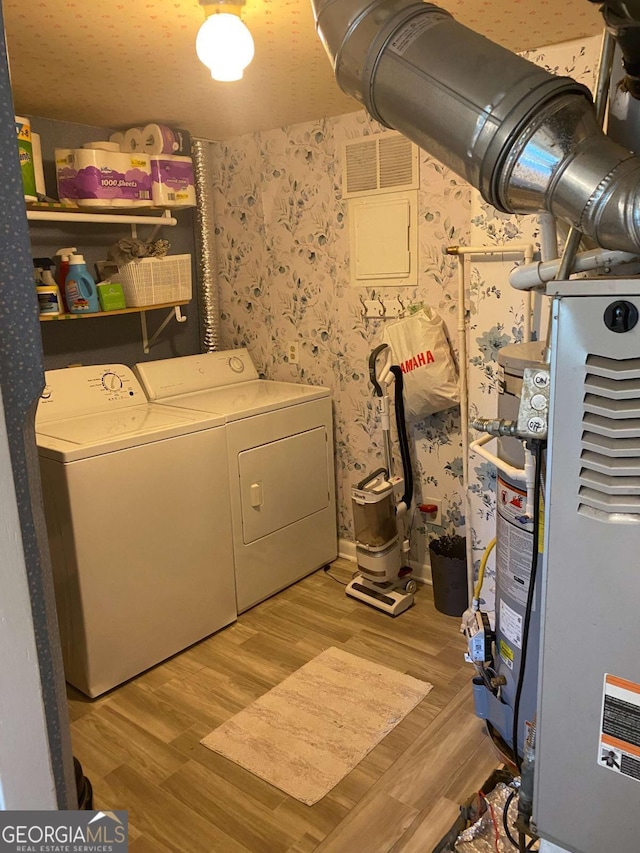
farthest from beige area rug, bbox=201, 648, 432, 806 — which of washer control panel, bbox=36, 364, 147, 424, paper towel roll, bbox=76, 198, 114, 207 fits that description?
paper towel roll, bbox=76, 198, 114, 207

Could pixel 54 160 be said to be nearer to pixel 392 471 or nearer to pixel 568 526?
pixel 392 471

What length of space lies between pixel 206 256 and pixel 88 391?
1.04 meters

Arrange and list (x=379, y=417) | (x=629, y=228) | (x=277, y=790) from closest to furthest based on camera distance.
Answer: (x=629, y=228), (x=277, y=790), (x=379, y=417)

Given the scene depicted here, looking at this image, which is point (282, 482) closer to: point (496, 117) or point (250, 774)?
point (250, 774)

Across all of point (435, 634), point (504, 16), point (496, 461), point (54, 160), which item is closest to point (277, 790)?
point (435, 634)

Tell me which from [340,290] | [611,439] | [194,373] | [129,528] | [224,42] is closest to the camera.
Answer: [611,439]

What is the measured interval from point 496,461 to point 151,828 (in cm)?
138

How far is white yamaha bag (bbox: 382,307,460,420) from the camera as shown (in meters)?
2.67

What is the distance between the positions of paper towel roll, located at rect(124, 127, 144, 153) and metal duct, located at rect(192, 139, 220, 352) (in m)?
0.39

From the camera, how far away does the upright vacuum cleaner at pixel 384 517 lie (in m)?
2.77

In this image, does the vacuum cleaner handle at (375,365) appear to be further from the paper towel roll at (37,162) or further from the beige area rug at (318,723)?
the paper towel roll at (37,162)

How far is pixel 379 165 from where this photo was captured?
9.31 ft

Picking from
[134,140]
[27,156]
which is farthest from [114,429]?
[134,140]

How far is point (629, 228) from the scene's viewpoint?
96 centimetres
